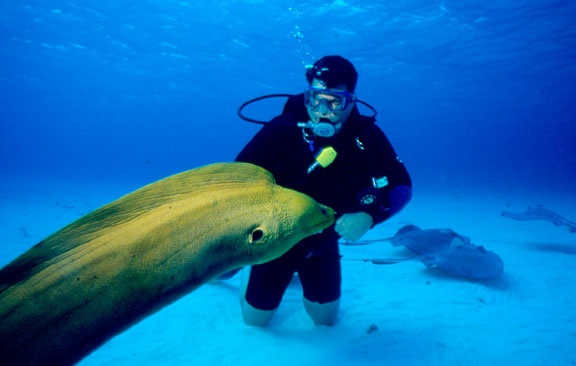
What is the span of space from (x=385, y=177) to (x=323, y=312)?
6.99 ft

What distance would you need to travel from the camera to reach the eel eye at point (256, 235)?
124 centimetres

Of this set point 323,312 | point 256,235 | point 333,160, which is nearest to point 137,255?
point 256,235

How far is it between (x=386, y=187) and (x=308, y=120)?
127 centimetres

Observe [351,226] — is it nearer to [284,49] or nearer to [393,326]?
[393,326]

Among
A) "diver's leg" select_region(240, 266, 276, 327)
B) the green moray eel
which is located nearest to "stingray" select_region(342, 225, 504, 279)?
"diver's leg" select_region(240, 266, 276, 327)

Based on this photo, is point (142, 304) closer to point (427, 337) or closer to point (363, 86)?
point (427, 337)

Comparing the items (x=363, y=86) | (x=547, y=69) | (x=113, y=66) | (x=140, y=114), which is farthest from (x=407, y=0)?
(x=140, y=114)

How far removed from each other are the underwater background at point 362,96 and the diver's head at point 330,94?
282 centimetres

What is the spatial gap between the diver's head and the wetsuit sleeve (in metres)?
0.49

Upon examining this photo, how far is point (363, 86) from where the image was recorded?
36219mm

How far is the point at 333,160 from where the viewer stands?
3.54m

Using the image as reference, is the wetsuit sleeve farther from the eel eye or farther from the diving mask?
the eel eye

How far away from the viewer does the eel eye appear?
124 centimetres

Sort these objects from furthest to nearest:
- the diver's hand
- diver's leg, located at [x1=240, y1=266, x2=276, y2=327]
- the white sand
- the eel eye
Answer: diver's leg, located at [x1=240, y1=266, x2=276, y2=327] → the white sand → the diver's hand → the eel eye
